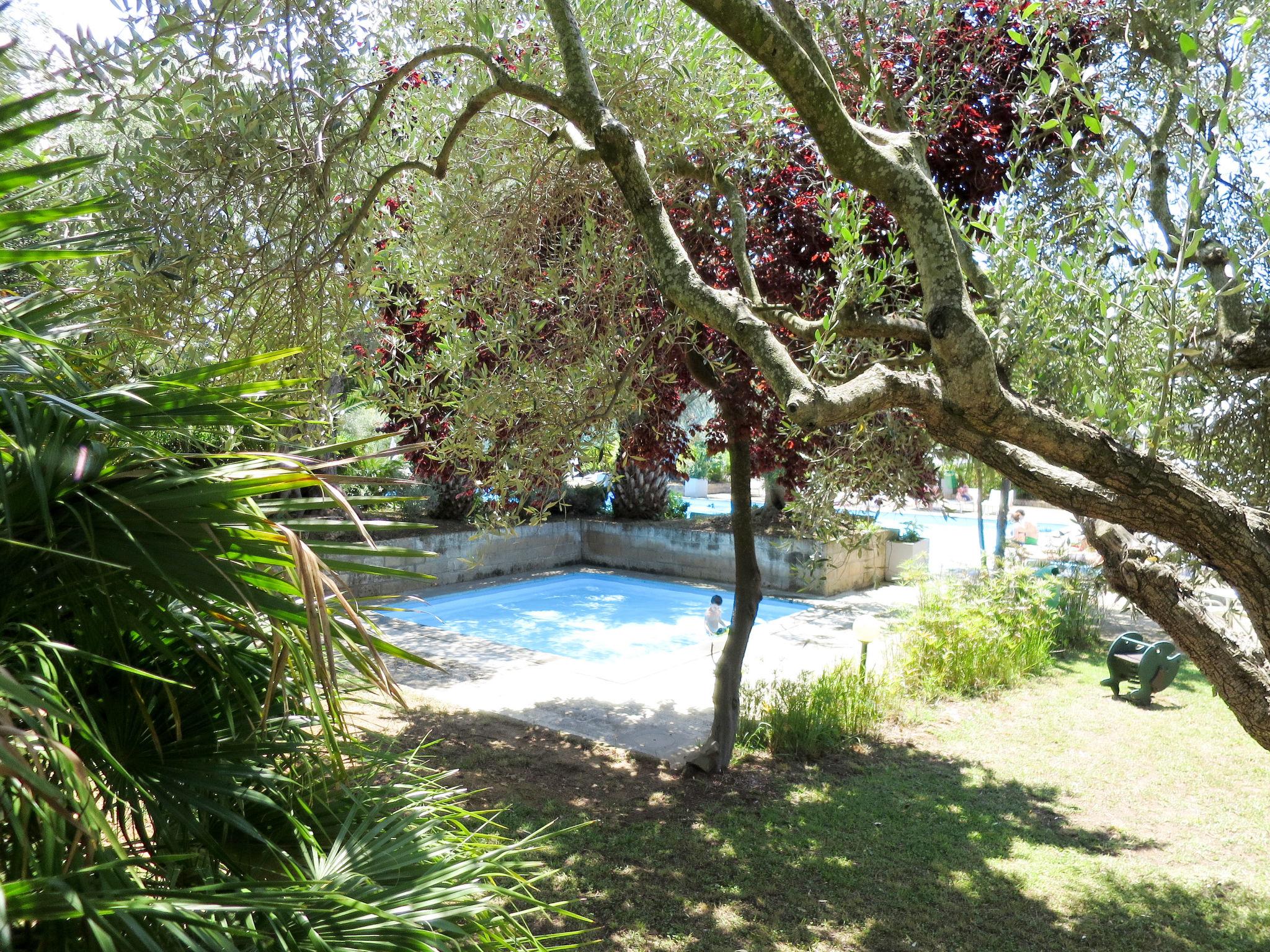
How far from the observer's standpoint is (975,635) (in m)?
8.85

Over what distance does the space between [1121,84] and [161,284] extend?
17.8 feet

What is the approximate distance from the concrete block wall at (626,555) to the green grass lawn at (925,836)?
5.57 metres

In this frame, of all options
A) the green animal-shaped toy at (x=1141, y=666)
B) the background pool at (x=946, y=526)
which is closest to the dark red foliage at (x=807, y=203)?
the green animal-shaped toy at (x=1141, y=666)

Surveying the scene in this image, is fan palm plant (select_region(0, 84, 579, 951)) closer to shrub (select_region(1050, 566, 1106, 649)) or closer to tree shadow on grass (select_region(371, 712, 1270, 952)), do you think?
tree shadow on grass (select_region(371, 712, 1270, 952))

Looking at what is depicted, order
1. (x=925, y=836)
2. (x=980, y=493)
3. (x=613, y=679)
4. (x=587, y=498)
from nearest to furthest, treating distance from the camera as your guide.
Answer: (x=925, y=836) → (x=613, y=679) → (x=980, y=493) → (x=587, y=498)

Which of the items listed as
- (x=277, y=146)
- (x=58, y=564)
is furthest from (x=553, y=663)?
(x=58, y=564)

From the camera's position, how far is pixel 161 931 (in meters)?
1.66

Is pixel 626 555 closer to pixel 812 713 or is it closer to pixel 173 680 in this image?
pixel 812 713

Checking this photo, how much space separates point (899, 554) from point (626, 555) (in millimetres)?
4729

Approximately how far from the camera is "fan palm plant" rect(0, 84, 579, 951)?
156 cm

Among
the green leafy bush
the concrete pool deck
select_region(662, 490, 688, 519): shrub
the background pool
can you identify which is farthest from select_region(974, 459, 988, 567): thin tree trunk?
select_region(662, 490, 688, 519): shrub

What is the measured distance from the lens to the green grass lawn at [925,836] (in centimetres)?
446

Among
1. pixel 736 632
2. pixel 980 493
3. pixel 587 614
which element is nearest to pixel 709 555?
pixel 587 614

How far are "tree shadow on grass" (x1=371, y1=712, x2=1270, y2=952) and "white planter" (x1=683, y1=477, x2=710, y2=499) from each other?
77.5 feet
